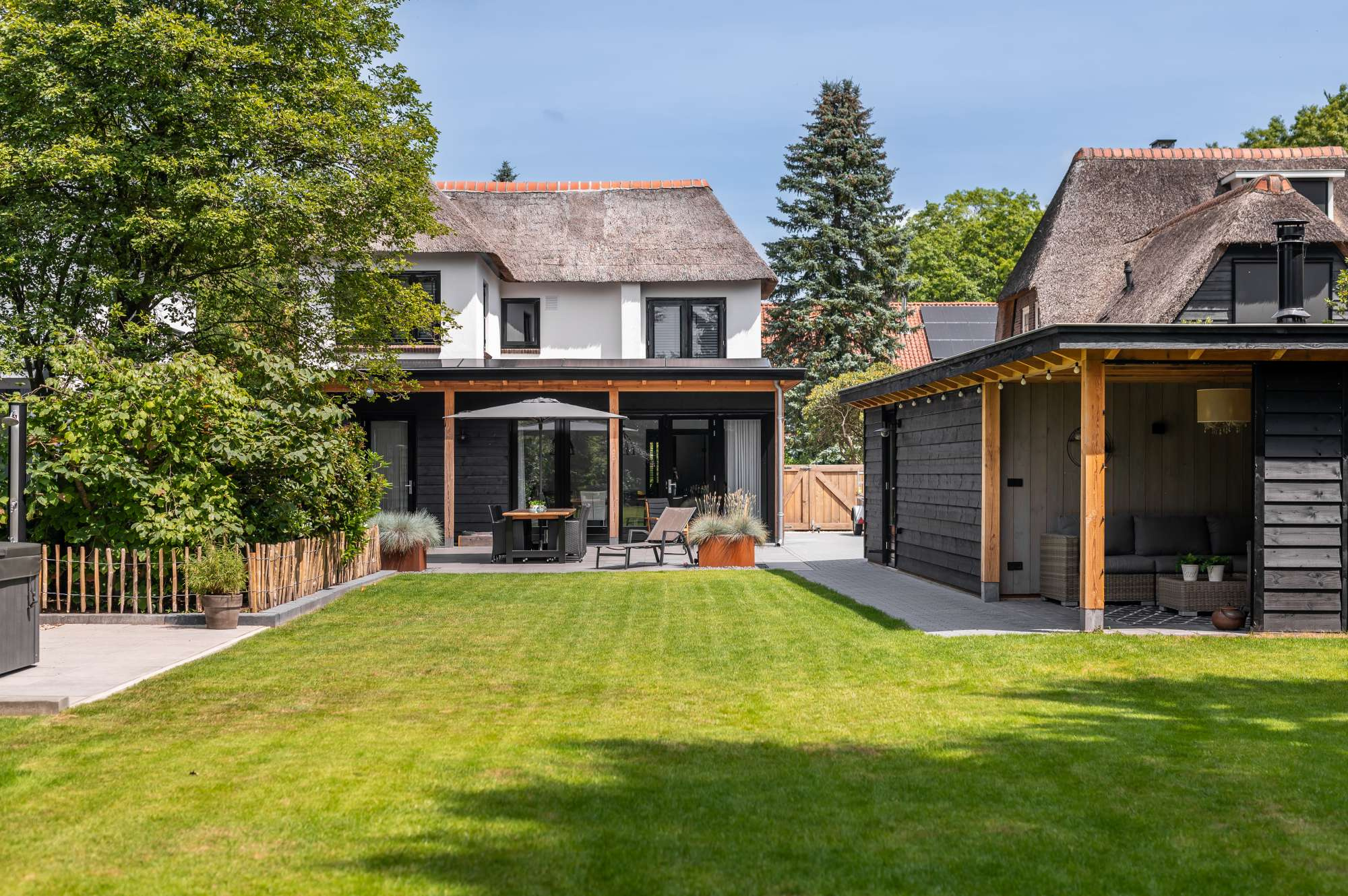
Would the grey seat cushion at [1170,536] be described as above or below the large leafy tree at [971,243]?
below

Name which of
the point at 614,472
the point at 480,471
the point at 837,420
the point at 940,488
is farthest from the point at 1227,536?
the point at 837,420

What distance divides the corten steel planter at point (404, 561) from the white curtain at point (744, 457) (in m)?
7.18

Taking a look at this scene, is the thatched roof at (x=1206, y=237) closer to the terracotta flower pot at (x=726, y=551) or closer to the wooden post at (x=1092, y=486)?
the terracotta flower pot at (x=726, y=551)

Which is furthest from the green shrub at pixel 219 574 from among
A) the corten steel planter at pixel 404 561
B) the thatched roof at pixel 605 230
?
the thatched roof at pixel 605 230

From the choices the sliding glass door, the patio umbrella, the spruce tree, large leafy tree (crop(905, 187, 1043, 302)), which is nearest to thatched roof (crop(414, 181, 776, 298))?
the sliding glass door

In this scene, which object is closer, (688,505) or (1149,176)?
(688,505)

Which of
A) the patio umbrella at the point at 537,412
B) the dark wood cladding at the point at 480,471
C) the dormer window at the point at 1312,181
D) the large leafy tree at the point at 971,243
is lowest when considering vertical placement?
the dark wood cladding at the point at 480,471

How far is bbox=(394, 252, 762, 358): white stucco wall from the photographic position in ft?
75.6

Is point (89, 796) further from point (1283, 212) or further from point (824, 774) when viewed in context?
point (1283, 212)

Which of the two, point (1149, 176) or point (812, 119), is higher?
point (812, 119)

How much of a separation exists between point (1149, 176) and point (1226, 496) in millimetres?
16342

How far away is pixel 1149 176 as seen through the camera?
1022 inches

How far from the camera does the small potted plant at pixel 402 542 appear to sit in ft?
48.1

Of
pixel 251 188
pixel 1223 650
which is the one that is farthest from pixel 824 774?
pixel 251 188
